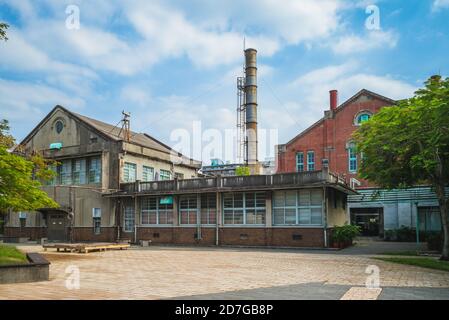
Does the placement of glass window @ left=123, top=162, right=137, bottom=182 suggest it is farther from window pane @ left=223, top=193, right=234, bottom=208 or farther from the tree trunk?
the tree trunk

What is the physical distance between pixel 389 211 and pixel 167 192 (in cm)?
1905

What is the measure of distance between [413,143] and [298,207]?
9.13 m

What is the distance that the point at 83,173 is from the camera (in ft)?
116

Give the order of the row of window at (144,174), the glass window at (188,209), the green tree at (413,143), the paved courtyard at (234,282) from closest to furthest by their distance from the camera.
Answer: the paved courtyard at (234,282), the green tree at (413,143), the glass window at (188,209), the row of window at (144,174)

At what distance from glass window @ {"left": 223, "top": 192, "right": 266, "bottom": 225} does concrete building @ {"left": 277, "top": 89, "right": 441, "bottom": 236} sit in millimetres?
10292

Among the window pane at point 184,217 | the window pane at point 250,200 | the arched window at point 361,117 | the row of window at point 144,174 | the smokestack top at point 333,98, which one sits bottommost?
the window pane at point 184,217

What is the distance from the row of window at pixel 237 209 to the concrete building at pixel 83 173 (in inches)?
98.4

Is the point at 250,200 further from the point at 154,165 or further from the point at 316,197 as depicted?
the point at 154,165

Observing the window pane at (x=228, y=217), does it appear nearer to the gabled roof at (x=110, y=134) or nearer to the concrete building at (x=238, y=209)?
the concrete building at (x=238, y=209)

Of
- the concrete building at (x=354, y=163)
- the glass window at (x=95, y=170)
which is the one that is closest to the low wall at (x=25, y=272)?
the glass window at (x=95, y=170)

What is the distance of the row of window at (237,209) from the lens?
86.9 feet

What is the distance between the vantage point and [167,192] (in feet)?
100
